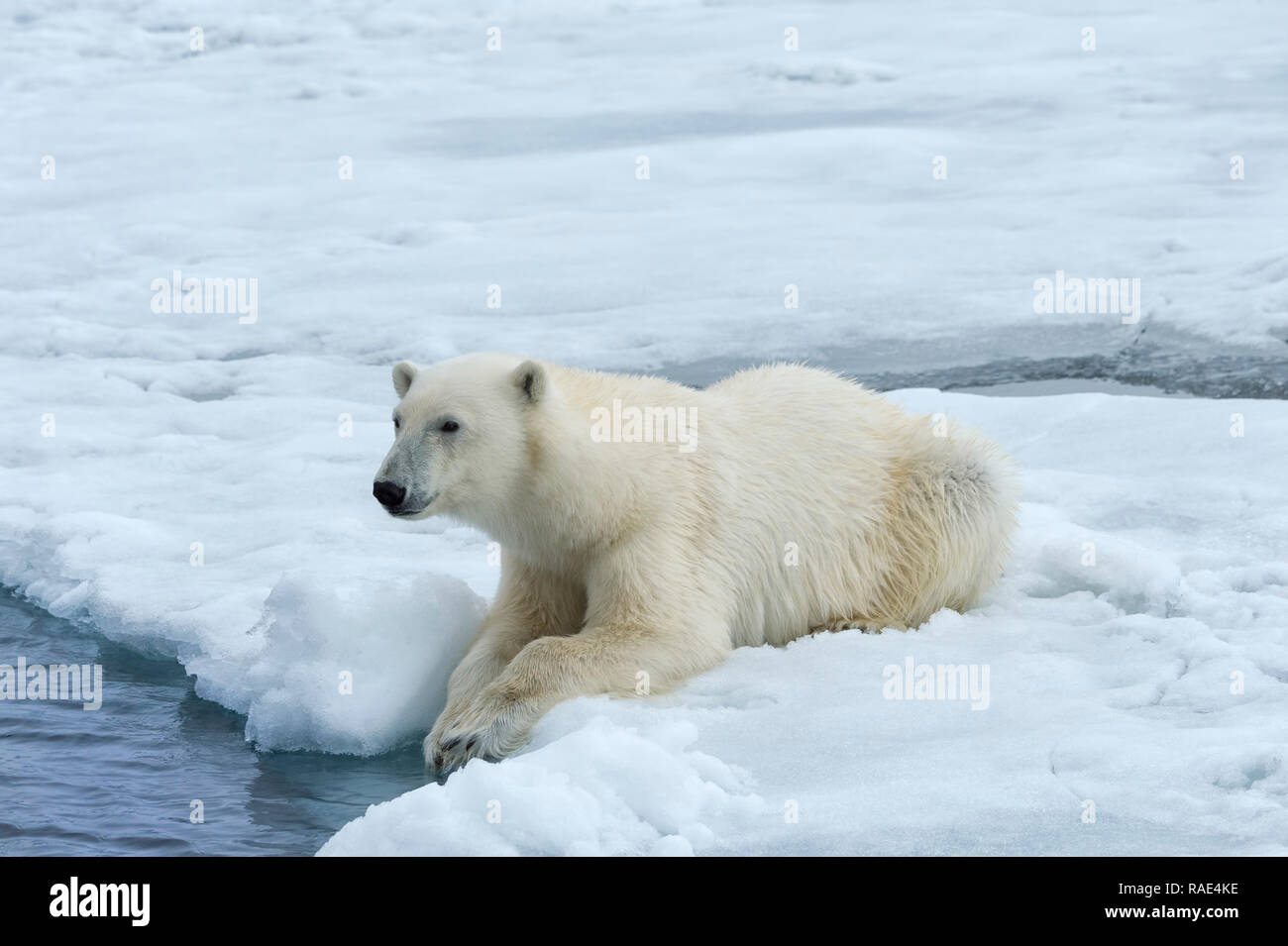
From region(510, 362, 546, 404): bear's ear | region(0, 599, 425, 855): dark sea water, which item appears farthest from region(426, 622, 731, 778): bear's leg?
region(510, 362, 546, 404): bear's ear

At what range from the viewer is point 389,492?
166 inches

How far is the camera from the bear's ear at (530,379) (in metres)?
4.43

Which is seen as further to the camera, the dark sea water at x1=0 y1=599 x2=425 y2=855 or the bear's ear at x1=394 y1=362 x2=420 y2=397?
the bear's ear at x1=394 y1=362 x2=420 y2=397

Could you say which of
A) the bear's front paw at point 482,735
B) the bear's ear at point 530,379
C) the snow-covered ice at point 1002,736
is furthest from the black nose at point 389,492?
the snow-covered ice at point 1002,736

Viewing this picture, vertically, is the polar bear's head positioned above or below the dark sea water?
above

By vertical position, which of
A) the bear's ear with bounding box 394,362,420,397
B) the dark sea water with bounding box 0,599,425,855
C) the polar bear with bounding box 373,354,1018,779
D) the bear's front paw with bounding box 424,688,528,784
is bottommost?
the dark sea water with bounding box 0,599,425,855

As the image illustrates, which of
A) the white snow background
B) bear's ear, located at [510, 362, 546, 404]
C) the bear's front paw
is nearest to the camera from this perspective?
the white snow background

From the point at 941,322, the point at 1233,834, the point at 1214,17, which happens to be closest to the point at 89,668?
the point at 1233,834

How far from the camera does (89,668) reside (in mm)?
5109

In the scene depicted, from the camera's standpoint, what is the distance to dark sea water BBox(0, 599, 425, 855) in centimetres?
383

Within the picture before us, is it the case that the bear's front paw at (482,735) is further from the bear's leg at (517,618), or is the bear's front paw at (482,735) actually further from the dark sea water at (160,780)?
the bear's leg at (517,618)

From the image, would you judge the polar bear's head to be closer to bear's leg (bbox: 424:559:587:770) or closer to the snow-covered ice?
bear's leg (bbox: 424:559:587:770)

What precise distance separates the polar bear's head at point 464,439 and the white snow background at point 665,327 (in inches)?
21.8

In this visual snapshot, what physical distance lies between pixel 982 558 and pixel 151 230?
337 inches
